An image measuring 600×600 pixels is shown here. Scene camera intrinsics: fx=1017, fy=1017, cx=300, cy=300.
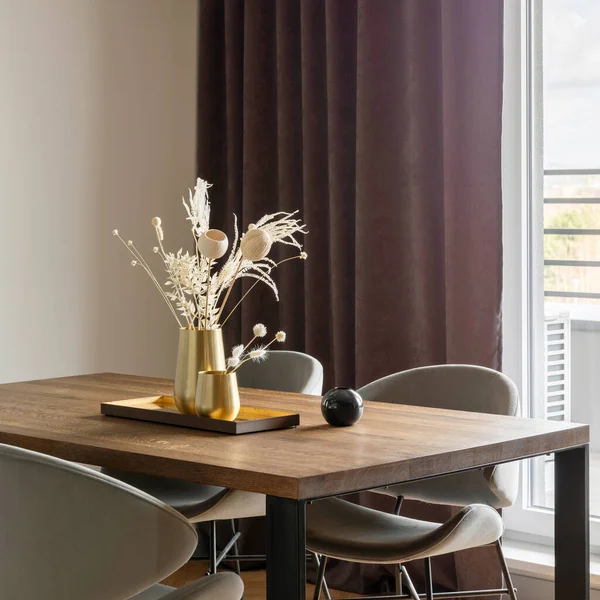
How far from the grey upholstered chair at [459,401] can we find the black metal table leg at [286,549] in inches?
37.9

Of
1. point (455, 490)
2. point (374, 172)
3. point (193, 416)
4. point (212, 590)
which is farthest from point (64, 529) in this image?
point (374, 172)

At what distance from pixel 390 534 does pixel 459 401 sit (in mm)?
542

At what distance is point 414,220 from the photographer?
3.53 meters

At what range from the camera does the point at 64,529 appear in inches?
67.2

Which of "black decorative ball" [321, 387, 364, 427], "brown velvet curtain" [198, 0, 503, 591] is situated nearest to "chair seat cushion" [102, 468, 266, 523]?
"black decorative ball" [321, 387, 364, 427]

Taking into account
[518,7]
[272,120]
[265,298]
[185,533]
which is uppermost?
[518,7]

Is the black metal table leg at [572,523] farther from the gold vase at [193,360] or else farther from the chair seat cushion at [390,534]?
the gold vase at [193,360]

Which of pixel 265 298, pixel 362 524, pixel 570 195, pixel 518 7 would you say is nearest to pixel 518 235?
pixel 570 195

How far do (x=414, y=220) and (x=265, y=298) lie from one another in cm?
81

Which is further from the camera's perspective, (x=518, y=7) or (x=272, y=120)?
(x=272, y=120)

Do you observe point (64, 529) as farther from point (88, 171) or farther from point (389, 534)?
point (88, 171)

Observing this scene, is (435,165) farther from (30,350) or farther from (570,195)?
(30,350)

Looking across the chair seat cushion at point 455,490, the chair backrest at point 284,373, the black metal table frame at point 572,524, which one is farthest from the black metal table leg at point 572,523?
the chair backrest at point 284,373

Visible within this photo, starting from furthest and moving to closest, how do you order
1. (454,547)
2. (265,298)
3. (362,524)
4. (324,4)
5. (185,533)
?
(265,298) < (324,4) < (362,524) < (454,547) < (185,533)
